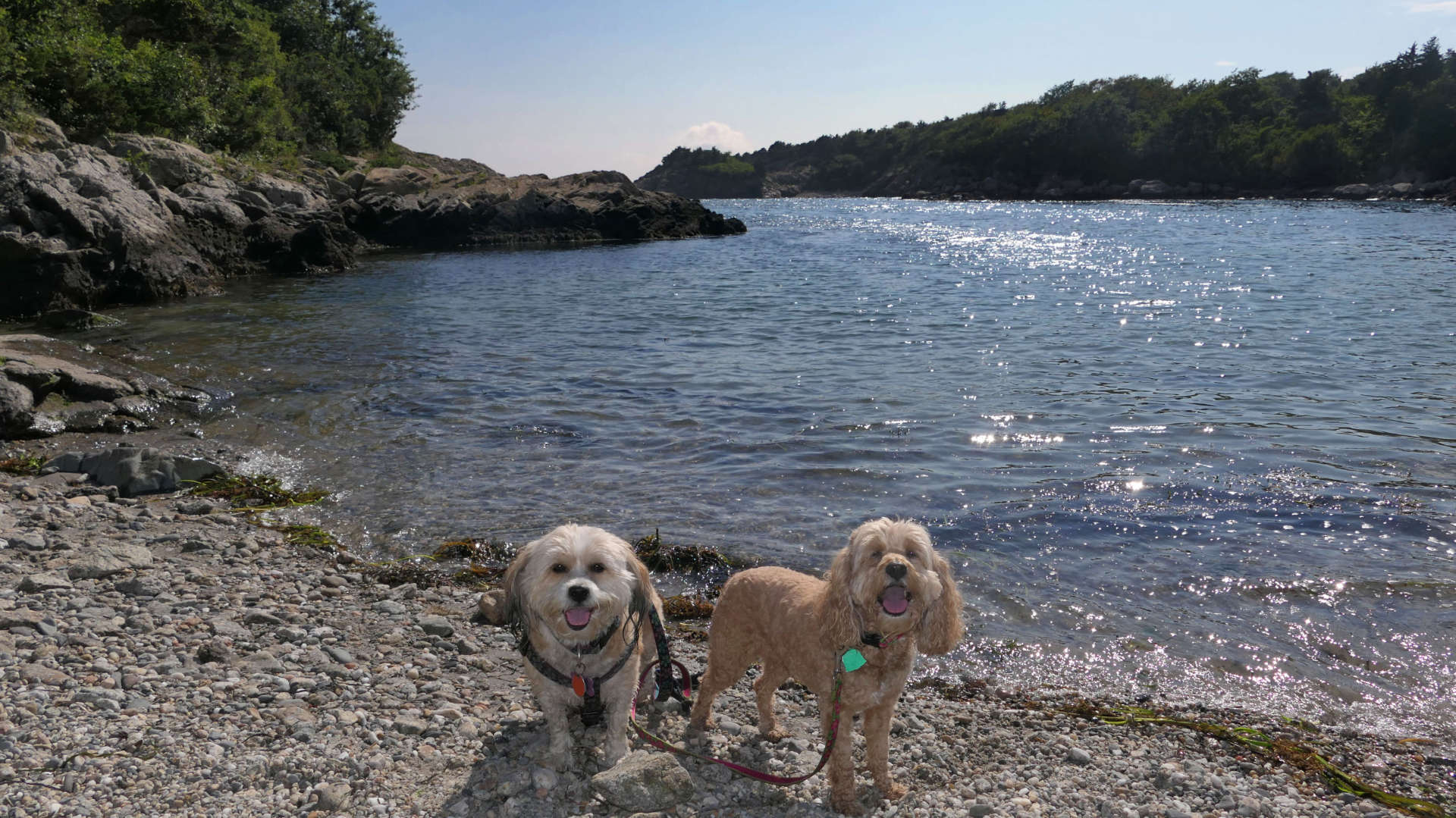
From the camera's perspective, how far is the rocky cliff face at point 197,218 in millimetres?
20016

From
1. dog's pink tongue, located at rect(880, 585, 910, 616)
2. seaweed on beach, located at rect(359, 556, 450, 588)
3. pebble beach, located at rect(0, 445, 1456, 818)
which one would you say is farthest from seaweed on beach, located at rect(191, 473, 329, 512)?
dog's pink tongue, located at rect(880, 585, 910, 616)

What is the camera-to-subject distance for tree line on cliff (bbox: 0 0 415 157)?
2683 cm

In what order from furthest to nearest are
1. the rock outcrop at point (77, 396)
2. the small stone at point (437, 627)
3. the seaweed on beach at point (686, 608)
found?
the rock outcrop at point (77, 396) → the seaweed on beach at point (686, 608) → the small stone at point (437, 627)

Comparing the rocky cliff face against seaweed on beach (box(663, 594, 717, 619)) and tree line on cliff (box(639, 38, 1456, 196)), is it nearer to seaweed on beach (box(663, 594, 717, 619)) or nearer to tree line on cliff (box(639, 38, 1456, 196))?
seaweed on beach (box(663, 594, 717, 619))

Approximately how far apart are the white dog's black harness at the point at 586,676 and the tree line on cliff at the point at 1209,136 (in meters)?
106

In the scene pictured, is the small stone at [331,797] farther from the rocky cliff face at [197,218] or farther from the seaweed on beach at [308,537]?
the rocky cliff face at [197,218]

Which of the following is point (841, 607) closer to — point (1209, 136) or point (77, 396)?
point (77, 396)

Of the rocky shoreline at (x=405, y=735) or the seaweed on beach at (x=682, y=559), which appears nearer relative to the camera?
the rocky shoreline at (x=405, y=735)

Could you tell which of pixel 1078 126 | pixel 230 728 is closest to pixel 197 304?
pixel 230 728

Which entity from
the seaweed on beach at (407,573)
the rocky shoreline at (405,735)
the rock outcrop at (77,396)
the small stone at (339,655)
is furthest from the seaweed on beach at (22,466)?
the small stone at (339,655)

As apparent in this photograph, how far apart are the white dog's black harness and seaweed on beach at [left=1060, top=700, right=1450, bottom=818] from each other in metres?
3.04

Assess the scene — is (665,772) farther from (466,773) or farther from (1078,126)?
(1078,126)

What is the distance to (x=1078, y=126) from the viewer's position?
121312mm

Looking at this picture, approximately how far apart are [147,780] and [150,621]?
1.93 m
